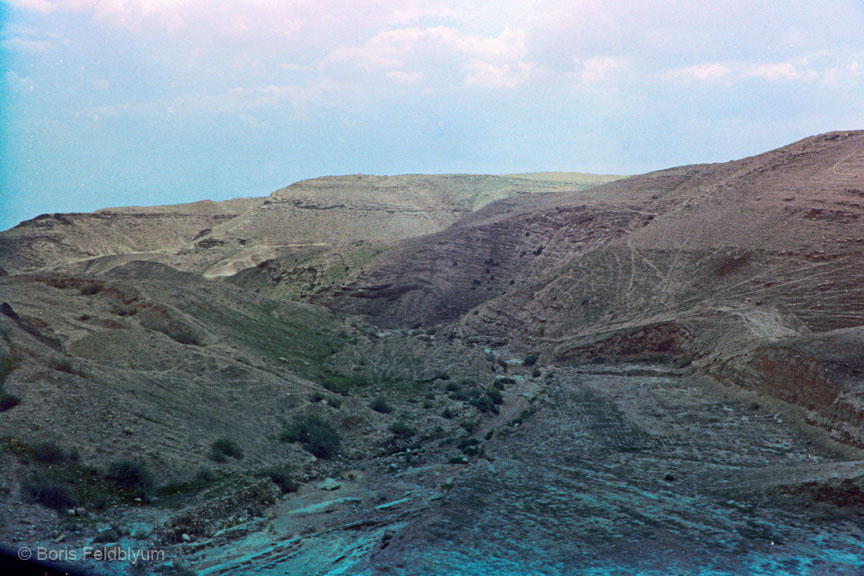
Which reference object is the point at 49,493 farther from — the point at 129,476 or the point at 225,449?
the point at 225,449

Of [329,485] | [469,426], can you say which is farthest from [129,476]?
[469,426]

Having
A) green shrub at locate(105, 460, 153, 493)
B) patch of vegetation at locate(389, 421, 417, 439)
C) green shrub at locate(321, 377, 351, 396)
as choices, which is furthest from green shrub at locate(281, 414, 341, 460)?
green shrub at locate(321, 377, 351, 396)

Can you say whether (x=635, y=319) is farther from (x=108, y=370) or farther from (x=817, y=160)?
(x=108, y=370)

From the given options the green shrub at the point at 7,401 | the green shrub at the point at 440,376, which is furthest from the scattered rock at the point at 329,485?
the green shrub at the point at 440,376

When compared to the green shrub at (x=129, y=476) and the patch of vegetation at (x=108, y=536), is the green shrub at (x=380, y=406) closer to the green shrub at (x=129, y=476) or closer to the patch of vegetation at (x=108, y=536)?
the green shrub at (x=129, y=476)

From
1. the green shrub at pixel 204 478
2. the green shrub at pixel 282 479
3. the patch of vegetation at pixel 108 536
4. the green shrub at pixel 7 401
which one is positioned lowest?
the green shrub at pixel 282 479

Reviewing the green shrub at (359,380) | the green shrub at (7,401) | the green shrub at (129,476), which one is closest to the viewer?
the green shrub at (129,476)

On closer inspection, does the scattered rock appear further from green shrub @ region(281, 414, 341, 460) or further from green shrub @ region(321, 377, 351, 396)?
green shrub @ region(321, 377, 351, 396)

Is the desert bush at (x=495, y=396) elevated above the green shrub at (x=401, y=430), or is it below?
below
